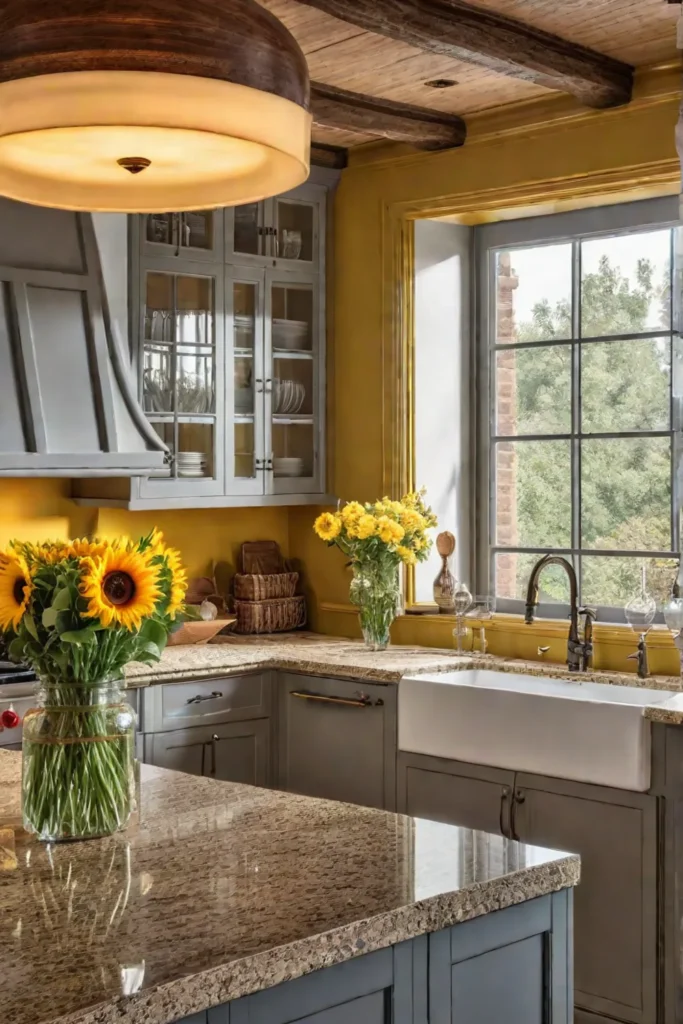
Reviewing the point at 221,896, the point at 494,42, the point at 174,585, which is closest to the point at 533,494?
the point at 494,42

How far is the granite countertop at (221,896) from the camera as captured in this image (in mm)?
1536

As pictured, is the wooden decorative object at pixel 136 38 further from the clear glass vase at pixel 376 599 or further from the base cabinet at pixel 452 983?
the clear glass vase at pixel 376 599

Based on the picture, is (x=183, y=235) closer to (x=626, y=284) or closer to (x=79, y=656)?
(x=626, y=284)

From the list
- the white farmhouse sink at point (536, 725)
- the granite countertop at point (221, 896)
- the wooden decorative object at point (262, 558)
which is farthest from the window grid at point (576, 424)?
the granite countertop at point (221, 896)

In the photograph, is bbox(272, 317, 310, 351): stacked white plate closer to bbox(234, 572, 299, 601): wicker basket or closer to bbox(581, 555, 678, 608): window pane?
bbox(234, 572, 299, 601): wicker basket

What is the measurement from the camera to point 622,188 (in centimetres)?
443

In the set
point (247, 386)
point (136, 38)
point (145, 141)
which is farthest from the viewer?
point (247, 386)

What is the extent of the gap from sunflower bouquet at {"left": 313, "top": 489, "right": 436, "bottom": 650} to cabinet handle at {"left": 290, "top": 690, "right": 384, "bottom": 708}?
0.36m

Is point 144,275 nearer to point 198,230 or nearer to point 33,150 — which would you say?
point 198,230

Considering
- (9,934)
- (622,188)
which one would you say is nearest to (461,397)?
(622,188)

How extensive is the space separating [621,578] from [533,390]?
0.80 m

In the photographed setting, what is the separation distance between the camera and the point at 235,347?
5000mm

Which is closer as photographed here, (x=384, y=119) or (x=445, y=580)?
(x=384, y=119)

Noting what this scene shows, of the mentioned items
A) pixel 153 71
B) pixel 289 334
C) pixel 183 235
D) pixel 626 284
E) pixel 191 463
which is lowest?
pixel 191 463
